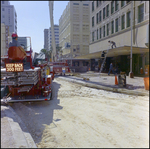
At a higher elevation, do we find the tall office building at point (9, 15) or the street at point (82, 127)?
the tall office building at point (9, 15)

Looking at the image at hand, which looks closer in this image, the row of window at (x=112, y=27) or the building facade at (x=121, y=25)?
the building facade at (x=121, y=25)

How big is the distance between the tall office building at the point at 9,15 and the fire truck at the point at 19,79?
0.14 m

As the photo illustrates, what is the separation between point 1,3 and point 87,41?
2165 millimetres

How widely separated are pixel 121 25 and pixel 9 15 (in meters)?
1.60

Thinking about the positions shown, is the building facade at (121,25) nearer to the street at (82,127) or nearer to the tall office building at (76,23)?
the tall office building at (76,23)

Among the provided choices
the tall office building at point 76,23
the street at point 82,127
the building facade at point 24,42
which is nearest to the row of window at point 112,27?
the tall office building at point 76,23

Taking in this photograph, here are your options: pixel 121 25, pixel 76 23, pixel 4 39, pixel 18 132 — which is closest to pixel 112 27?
pixel 121 25

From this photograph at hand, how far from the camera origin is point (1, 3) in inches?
71.5

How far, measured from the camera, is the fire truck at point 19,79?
1571 mm

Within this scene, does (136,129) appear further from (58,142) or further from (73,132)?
(58,142)

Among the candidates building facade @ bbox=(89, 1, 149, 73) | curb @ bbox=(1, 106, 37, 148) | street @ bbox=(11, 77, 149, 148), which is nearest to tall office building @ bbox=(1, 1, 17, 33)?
building facade @ bbox=(89, 1, 149, 73)

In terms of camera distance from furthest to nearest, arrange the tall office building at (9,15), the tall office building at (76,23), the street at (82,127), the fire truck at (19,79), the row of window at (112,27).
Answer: the tall office building at (76,23) < the street at (82,127) < the row of window at (112,27) < the tall office building at (9,15) < the fire truck at (19,79)

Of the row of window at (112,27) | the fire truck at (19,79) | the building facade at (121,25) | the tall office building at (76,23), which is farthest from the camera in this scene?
the tall office building at (76,23)

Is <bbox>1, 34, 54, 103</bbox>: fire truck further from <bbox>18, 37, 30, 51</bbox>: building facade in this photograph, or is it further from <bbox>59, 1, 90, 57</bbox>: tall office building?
<bbox>59, 1, 90, 57</bbox>: tall office building
